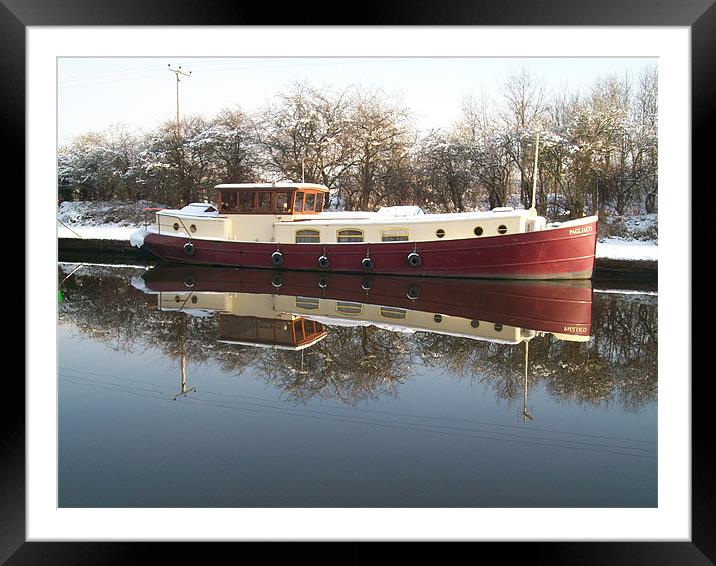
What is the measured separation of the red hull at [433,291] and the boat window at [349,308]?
266mm

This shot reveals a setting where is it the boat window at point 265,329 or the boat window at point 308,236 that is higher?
the boat window at point 308,236

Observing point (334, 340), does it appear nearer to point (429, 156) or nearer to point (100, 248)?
point (429, 156)

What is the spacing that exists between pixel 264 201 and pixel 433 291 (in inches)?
167

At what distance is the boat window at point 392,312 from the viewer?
21.6 ft

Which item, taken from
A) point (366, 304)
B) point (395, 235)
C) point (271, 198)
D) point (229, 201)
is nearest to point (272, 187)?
point (271, 198)

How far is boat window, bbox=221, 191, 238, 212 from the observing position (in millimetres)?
11727

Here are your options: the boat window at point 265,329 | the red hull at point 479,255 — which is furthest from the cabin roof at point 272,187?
the boat window at point 265,329

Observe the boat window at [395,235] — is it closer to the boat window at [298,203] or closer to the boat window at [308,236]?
the boat window at [308,236]

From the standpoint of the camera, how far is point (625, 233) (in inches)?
436

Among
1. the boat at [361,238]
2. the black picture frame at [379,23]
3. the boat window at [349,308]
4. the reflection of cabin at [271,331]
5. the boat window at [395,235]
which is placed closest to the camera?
the black picture frame at [379,23]

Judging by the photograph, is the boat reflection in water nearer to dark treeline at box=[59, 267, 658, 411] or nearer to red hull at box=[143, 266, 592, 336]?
red hull at box=[143, 266, 592, 336]

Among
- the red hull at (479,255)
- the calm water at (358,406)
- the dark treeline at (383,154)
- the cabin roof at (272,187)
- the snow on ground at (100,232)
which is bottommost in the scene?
the calm water at (358,406)

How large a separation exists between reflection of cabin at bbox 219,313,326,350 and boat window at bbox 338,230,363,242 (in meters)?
4.37

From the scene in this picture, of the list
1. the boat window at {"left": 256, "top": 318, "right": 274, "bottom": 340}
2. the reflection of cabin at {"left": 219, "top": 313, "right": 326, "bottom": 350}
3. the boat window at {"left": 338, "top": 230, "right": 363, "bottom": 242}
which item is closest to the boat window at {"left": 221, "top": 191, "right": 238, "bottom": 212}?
the boat window at {"left": 338, "top": 230, "right": 363, "bottom": 242}
